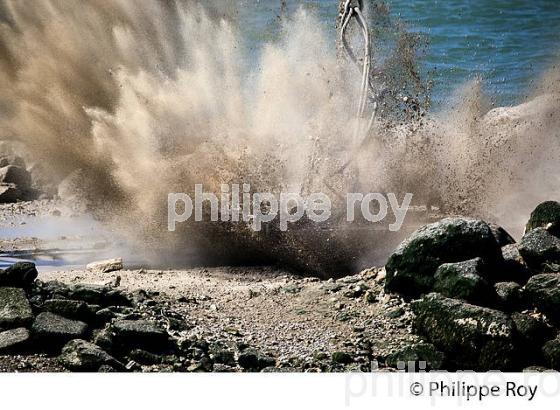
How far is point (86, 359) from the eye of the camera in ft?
17.0

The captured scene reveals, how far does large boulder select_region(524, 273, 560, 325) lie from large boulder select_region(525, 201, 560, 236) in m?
0.55

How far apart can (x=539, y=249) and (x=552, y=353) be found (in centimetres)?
89

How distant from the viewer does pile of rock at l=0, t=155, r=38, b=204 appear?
9453 mm

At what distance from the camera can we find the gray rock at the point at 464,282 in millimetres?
5480

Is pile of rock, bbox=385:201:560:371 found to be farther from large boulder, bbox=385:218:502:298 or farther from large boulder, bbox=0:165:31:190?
large boulder, bbox=0:165:31:190

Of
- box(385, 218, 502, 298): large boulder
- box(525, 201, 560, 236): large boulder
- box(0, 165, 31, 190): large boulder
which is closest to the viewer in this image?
box(385, 218, 502, 298): large boulder

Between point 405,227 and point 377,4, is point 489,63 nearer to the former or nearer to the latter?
point 377,4

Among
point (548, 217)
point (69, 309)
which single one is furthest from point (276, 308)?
point (548, 217)

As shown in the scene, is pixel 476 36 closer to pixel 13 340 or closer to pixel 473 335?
pixel 473 335

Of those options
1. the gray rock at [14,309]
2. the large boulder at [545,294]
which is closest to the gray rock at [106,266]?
the gray rock at [14,309]

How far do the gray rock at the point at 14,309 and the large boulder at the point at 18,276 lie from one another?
129mm

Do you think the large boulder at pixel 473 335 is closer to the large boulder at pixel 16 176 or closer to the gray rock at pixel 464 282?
the gray rock at pixel 464 282

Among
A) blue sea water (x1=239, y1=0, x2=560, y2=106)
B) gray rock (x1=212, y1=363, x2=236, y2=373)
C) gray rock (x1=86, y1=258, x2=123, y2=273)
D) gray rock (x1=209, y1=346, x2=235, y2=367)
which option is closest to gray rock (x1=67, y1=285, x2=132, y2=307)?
gray rock (x1=209, y1=346, x2=235, y2=367)

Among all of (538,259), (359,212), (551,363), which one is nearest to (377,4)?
(359,212)
